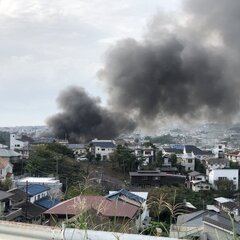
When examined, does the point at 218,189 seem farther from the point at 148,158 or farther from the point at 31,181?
the point at 31,181

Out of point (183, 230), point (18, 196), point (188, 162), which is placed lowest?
point (188, 162)

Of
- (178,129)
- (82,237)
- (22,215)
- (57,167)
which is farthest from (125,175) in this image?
(178,129)

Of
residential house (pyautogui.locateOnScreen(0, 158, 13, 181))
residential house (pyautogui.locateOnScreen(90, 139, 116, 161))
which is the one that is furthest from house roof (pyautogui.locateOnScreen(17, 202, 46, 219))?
residential house (pyautogui.locateOnScreen(90, 139, 116, 161))

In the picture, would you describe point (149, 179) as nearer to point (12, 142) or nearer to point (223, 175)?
point (223, 175)

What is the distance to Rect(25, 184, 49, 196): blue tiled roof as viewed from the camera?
12016mm

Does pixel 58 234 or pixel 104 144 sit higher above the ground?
pixel 58 234

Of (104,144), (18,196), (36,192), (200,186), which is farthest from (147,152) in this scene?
(18,196)

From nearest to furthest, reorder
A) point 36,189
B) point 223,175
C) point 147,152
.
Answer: point 36,189
point 223,175
point 147,152

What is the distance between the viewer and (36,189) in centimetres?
1251

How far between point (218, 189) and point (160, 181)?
3.17 meters

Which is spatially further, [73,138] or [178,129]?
[178,129]

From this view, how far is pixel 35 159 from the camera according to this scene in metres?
17.6

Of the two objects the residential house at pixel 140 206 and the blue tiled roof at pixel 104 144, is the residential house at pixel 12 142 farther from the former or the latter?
the residential house at pixel 140 206

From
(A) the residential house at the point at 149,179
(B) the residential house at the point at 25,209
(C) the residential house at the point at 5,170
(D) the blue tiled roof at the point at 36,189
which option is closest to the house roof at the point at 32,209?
(B) the residential house at the point at 25,209
